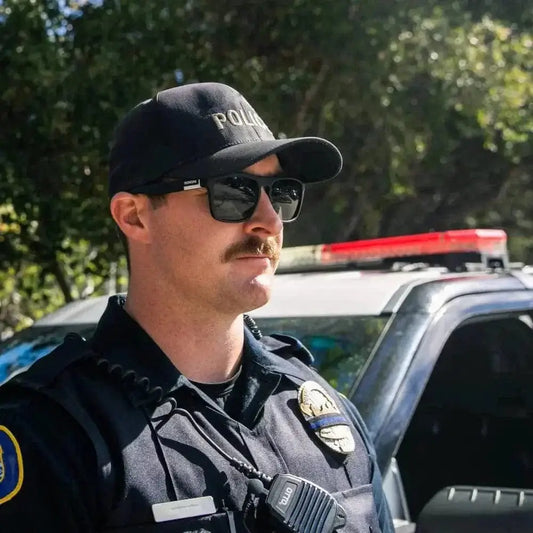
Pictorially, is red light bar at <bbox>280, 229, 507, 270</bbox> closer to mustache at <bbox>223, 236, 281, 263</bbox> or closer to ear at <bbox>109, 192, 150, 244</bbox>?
mustache at <bbox>223, 236, 281, 263</bbox>

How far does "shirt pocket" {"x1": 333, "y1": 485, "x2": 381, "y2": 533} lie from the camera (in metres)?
1.58

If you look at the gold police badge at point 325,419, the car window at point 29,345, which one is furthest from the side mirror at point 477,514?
the car window at point 29,345

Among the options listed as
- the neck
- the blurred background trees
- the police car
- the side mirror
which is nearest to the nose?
the neck

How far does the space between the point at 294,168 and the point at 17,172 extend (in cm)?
415

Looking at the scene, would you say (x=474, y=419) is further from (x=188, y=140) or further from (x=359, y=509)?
(x=188, y=140)

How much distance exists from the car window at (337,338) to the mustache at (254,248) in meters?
0.64

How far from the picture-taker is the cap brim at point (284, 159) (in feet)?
5.10

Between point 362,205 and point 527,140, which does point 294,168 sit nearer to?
point 362,205

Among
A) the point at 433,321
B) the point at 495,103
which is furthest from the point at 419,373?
the point at 495,103

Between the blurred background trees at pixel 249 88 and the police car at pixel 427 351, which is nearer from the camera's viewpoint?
the police car at pixel 427 351

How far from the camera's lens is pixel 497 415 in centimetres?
312

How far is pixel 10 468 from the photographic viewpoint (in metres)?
1.33

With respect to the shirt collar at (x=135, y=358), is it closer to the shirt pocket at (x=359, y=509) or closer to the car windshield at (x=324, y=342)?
the shirt pocket at (x=359, y=509)

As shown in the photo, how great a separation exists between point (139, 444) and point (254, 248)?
0.40 metres
